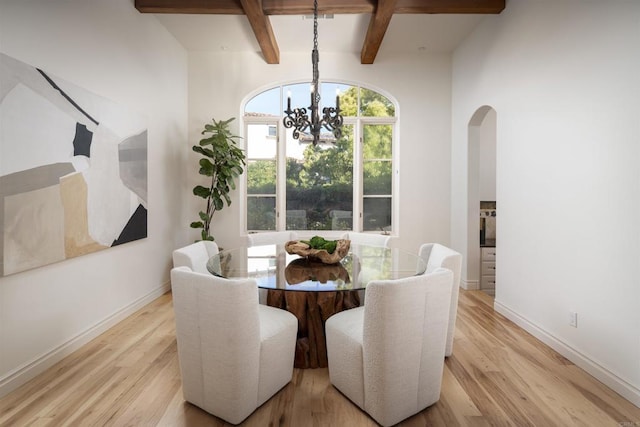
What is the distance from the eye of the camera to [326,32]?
3930 mm

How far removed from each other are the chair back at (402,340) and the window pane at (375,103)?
354 cm

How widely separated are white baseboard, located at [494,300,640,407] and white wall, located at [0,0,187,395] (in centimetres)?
367

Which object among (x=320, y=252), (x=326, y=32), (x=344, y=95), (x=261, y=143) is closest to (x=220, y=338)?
(x=320, y=252)

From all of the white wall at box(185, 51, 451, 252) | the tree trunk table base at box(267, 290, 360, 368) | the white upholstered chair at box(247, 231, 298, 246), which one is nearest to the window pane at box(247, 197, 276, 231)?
the white wall at box(185, 51, 451, 252)

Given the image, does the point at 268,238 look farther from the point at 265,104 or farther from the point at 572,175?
the point at 572,175

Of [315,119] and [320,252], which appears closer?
[320,252]

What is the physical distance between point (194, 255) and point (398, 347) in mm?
1577

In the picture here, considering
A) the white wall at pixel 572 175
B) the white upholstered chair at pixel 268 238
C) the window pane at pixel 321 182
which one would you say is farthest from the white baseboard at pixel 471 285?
the white upholstered chair at pixel 268 238

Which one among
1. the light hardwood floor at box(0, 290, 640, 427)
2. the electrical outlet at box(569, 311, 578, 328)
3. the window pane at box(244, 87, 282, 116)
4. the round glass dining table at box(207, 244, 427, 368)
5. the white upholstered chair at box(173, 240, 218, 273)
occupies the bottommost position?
the light hardwood floor at box(0, 290, 640, 427)

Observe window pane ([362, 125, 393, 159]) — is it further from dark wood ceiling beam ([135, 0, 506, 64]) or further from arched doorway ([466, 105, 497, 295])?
dark wood ceiling beam ([135, 0, 506, 64])

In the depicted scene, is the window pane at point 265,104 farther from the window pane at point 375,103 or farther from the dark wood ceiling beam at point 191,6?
the dark wood ceiling beam at point 191,6

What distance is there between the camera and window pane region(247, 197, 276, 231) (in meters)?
4.74

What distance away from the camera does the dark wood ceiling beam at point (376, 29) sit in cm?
314

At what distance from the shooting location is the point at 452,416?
170 cm
